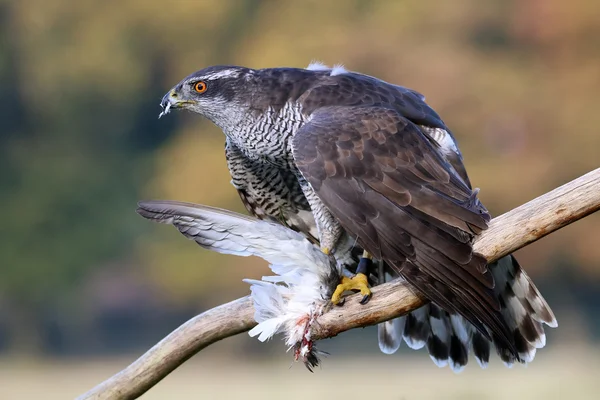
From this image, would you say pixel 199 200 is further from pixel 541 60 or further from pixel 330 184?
pixel 330 184

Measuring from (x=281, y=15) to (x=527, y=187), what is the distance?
567 centimetres

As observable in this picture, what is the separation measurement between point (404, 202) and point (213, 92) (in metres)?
1.28

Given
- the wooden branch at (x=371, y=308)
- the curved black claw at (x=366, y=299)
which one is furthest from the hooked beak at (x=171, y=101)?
the curved black claw at (x=366, y=299)

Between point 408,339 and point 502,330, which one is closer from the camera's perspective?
point 502,330

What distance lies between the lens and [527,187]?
13.3 metres

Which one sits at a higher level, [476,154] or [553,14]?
[553,14]

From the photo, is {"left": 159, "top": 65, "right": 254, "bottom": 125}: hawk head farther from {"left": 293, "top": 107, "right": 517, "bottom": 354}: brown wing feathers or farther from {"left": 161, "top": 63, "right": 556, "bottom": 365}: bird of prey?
{"left": 293, "top": 107, "right": 517, "bottom": 354}: brown wing feathers

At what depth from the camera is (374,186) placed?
3.34 m

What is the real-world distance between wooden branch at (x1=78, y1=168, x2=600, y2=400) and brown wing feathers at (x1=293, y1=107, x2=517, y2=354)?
0.12 meters

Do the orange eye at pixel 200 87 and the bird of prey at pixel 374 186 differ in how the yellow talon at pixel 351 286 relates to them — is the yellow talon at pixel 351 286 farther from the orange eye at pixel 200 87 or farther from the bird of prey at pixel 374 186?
the orange eye at pixel 200 87

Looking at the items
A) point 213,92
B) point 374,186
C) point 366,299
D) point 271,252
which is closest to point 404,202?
point 374,186

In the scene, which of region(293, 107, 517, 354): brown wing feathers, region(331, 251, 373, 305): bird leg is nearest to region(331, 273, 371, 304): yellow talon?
Answer: region(331, 251, 373, 305): bird leg

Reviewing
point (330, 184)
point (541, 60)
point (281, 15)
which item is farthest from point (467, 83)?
point (330, 184)

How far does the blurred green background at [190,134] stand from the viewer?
13555mm
